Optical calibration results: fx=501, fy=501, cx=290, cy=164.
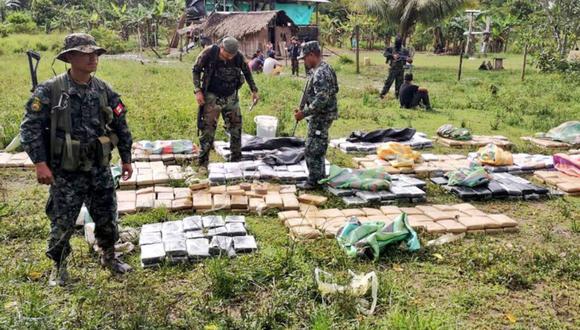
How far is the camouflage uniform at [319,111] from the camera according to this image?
592 cm

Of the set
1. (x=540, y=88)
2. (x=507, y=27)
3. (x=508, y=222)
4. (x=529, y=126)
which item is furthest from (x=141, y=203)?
(x=507, y=27)

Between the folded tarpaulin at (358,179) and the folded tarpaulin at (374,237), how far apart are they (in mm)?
1411

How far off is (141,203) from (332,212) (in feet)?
6.99

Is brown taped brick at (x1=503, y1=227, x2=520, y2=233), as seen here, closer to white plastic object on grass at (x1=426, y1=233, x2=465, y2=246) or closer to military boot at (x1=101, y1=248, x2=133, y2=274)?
white plastic object on grass at (x1=426, y1=233, x2=465, y2=246)

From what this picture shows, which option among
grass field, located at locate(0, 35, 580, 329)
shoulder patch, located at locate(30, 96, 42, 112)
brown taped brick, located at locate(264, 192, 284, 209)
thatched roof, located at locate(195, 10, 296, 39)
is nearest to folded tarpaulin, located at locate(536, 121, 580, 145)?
grass field, located at locate(0, 35, 580, 329)

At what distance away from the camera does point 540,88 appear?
49.3ft

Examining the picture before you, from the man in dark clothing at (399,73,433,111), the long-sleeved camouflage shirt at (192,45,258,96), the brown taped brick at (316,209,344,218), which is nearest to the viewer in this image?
the brown taped brick at (316,209,344,218)

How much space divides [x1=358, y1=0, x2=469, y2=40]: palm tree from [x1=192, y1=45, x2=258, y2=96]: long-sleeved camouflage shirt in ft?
55.5

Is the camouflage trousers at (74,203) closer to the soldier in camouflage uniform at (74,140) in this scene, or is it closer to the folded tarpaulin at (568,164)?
the soldier in camouflage uniform at (74,140)

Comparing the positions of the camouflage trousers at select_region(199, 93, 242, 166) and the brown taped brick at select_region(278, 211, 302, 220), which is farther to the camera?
the camouflage trousers at select_region(199, 93, 242, 166)

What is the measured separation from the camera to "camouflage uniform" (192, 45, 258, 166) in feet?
22.7

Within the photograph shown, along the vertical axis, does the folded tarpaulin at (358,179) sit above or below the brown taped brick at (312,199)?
above

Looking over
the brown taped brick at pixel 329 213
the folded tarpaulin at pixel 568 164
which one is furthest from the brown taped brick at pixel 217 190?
the folded tarpaulin at pixel 568 164

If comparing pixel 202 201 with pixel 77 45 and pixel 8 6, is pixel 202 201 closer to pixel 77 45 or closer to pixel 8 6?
pixel 77 45
